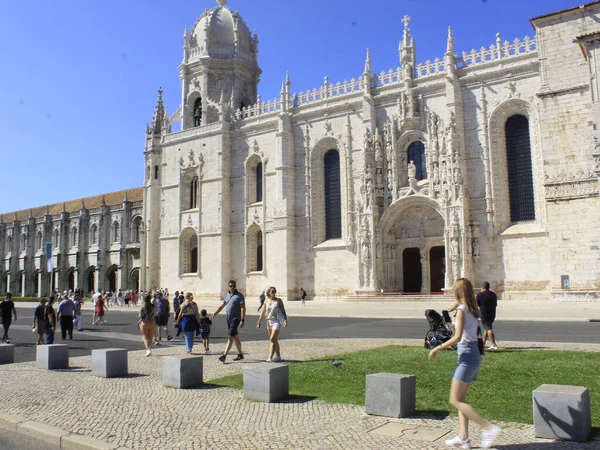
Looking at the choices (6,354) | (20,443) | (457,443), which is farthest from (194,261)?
(457,443)

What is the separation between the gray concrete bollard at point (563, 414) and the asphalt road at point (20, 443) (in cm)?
552

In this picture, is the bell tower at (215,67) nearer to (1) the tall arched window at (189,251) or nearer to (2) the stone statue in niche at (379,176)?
(1) the tall arched window at (189,251)

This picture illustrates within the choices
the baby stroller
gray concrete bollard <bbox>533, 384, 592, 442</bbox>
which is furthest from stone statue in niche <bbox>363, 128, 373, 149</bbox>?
gray concrete bollard <bbox>533, 384, 592, 442</bbox>

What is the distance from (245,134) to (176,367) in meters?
34.3

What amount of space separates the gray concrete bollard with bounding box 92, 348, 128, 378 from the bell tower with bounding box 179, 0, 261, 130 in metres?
34.7

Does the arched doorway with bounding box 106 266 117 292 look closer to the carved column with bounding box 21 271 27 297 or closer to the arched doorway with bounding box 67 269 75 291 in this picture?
the arched doorway with bounding box 67 269 75 291

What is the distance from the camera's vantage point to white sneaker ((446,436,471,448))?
5586 mm

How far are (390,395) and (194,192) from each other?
3983 cm

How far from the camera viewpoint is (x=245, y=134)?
138ft

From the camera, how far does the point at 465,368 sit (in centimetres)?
580

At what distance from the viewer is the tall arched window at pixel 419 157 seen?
34.2m

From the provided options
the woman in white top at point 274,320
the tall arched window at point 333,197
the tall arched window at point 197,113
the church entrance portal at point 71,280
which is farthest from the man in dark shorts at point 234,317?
the church entrance portal at point 71,280

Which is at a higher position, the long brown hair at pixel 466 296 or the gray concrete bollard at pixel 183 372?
the long brown hair at pixel 466 296

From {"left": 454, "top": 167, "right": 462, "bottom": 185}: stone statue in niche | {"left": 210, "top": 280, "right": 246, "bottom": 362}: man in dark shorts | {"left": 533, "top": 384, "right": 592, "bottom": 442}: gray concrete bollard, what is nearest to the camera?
{"left": 533, "top": 384, "right": 592, "bottom": 442}: gray concrete bollard
